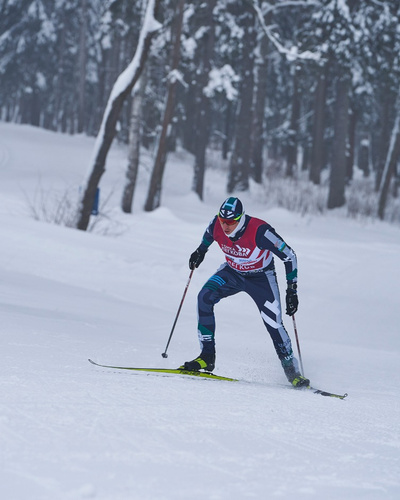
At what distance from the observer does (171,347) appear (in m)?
6.86

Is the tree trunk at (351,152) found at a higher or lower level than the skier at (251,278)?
Answer: higher

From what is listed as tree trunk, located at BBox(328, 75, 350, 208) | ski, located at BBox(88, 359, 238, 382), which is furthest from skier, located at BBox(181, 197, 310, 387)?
tree trunk, located at BBox(328, 75, 350, 208)

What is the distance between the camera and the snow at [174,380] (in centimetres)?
282

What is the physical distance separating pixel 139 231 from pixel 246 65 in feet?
35.7

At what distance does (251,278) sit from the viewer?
5922 mm

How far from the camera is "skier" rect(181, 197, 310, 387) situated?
564cm

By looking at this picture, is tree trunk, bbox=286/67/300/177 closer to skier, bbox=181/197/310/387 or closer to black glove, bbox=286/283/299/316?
skier, bbox=181/197/310/387

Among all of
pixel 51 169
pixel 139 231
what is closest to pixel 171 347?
pixel 139 231

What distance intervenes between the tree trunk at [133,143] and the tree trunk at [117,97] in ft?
15.2

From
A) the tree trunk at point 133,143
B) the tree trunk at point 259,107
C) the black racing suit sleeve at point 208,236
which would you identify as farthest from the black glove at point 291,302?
the tree trunk at point 259,107

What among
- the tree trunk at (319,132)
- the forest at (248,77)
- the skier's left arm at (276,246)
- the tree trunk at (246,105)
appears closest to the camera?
the skier's left arm at (276,246)

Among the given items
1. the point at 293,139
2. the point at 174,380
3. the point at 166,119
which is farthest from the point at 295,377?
the point at 293,139

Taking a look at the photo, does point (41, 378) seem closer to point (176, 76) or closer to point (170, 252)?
point (170, 252)

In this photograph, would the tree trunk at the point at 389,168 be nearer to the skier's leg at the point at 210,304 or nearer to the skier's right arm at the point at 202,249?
the skier's right arm at the point at 202,249
